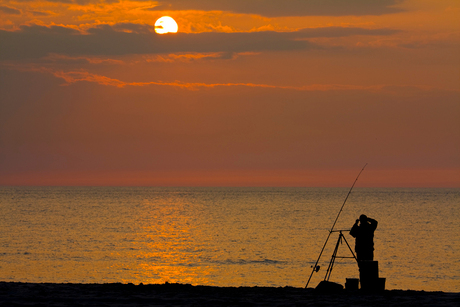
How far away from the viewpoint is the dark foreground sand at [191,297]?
11.9m

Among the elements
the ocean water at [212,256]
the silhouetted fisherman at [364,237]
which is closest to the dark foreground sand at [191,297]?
the silhouetted fisherman at [364,237]

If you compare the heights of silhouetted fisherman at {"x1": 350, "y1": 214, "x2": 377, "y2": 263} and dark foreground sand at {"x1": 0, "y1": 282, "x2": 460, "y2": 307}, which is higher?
silhouetted fisherman at {"x1": 350, "y1": 214, "x2": 377, "y2": 263}

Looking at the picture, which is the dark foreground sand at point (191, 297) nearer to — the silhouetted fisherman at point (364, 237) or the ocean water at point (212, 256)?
the silhouetted fisherman at point (364, 237)

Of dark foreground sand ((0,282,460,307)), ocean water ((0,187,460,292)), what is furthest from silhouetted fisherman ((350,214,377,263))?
ocean water ((0,187,460,292))

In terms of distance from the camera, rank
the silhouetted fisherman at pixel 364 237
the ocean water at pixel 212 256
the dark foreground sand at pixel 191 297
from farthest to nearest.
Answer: the ocean water at pixel 212 256
the silhouetted fisherman at pixel 364 237
the dark foreground sand at pixel 191 297

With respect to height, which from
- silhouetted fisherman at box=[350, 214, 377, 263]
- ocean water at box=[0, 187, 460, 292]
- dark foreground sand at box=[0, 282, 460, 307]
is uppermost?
ocean water at box=[0, 187, 460, 292]

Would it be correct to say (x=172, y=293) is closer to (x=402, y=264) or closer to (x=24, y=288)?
(x=24, y=288)

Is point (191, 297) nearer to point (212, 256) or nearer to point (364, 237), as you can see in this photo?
point (364, 237)

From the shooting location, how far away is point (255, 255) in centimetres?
3142

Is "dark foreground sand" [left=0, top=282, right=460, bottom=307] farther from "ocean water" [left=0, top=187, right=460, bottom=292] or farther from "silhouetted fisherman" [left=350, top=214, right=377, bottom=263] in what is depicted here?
"ocean water" [left=0, top=187, right=460, bottom=292]

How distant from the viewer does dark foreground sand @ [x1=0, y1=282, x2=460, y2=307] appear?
11.9 meters

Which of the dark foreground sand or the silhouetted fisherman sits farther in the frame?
the silhouetted fisherman

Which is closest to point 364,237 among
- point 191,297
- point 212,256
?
point 191,297

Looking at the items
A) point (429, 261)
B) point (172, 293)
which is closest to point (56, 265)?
point (172, 293)
